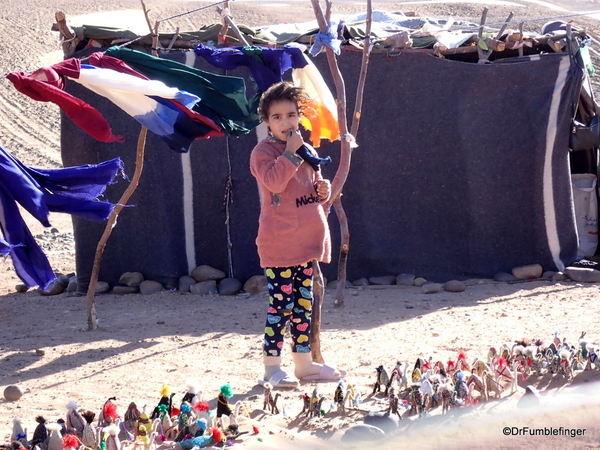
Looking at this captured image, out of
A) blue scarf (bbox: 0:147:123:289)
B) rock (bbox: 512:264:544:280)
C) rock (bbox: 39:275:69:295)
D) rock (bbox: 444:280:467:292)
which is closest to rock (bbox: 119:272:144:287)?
rock (bbox: 39:275:69:295)

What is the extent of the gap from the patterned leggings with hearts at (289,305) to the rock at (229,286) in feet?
9.45

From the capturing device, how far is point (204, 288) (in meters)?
7.12

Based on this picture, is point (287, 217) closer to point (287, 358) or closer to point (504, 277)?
point (287, 358)

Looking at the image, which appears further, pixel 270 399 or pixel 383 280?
pixel 383 280

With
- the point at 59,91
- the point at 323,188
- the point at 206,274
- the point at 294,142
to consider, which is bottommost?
the point at 206,274

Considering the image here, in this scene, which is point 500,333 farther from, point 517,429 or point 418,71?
point 418,71

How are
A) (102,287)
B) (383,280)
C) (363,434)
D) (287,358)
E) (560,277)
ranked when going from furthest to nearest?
(102,287) → (383,280) → (560,277) → (287,358) → (363,434)

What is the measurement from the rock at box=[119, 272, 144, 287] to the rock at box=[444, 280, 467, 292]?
8.84 feet

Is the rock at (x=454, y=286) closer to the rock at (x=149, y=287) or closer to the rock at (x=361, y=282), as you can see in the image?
the rock at (x=361, y=282)

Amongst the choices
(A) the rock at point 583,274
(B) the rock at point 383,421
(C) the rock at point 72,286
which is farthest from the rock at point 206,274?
(B) the rock at point 383,421

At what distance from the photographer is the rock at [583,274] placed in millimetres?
6934

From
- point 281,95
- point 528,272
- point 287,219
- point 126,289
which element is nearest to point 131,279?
point 126,289

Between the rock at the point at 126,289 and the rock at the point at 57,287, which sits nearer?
the rock at the point at 126,289

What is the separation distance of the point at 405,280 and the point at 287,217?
10.9ft
